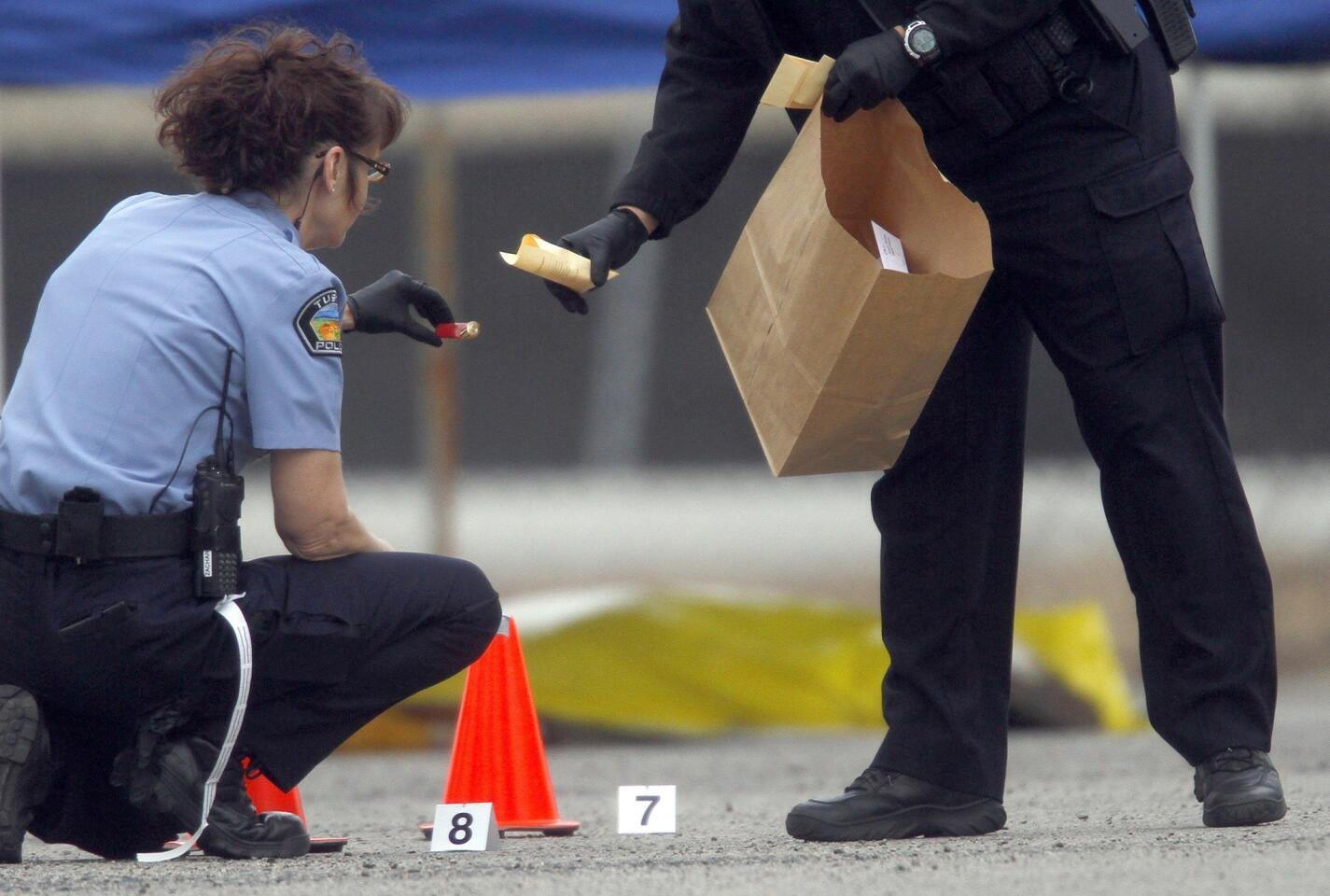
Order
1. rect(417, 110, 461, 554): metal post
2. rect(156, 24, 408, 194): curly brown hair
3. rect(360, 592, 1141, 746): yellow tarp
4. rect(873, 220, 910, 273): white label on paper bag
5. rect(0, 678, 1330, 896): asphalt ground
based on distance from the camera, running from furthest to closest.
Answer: rect(417, 110, 461, 554): metal post
rect(360, 592, 1141, 746): yellow tarp
rect(156, 24, 408, 194): curly brown hair
rect(873, 220, 910, 273): white label on paper bag
rect(0, 678, 1330, 896): asphalt ground

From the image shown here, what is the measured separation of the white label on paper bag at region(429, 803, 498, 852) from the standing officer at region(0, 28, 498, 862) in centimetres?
19

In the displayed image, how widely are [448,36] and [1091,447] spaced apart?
243cm

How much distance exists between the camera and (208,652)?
8.54ft

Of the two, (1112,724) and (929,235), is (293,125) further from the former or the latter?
(1112,724)

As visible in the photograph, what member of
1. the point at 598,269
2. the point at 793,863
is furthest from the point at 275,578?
the point at 793,863

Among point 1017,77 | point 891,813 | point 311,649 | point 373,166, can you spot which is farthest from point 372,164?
point 891,813

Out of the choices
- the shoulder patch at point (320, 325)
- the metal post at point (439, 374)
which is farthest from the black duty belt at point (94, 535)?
the metal post at point (439, 374)

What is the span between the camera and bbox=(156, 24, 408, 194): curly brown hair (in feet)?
8.92

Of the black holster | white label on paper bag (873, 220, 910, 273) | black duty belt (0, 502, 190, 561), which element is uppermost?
the black holster

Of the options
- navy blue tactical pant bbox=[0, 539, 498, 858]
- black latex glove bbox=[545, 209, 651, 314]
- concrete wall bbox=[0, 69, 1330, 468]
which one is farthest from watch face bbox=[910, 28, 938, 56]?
concrete wall bbox=[0, 69, 1330, 468]

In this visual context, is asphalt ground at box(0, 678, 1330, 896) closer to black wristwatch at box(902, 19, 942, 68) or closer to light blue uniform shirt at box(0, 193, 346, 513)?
light blue uniform shirt at box(0, 193, 346, 513)

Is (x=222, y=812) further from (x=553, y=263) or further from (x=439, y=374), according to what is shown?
(x=439, y=374)

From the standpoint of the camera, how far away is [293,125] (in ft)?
8.93

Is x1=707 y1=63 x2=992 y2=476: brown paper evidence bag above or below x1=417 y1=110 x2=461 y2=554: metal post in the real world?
below
